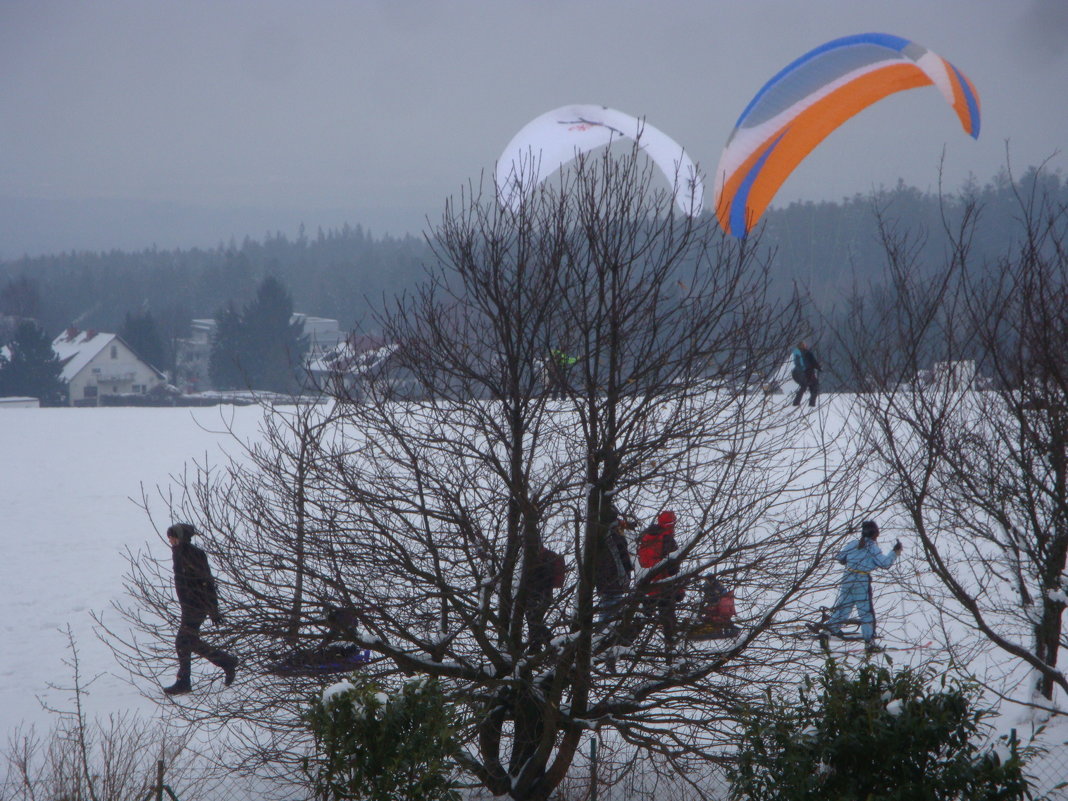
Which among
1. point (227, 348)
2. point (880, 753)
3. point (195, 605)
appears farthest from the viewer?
point (227, 348)

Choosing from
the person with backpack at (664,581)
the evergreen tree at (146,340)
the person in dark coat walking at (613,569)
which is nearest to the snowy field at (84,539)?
the person with backpack at (664,581)

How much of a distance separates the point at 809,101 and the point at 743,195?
1242mm

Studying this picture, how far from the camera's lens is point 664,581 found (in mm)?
5480

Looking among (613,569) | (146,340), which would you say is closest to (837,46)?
(613,569)

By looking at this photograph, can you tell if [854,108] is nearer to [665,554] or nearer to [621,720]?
[665,554]

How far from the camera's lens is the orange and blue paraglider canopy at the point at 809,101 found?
10.4 meters

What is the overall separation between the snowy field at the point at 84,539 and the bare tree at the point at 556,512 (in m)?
1.11

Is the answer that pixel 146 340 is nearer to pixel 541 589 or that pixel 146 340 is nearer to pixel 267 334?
pixel 267 334

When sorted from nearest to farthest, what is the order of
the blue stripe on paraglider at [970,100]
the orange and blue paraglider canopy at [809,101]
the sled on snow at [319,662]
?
the sled on snow at [319,662] < the blue stripe on paraglider at [970,100] < the orange and blue paraglider canopy at [809,101]

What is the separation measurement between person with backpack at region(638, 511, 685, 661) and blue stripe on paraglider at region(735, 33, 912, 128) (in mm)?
6217

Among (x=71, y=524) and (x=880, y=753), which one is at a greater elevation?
(x=71, y=524)

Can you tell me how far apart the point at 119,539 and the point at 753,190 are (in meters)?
9.94

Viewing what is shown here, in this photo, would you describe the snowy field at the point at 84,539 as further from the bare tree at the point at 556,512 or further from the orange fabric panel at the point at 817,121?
the orange fabric panel at the point at 817,121

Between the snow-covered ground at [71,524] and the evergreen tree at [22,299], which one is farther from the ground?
the evergreen tree at [22,299]
